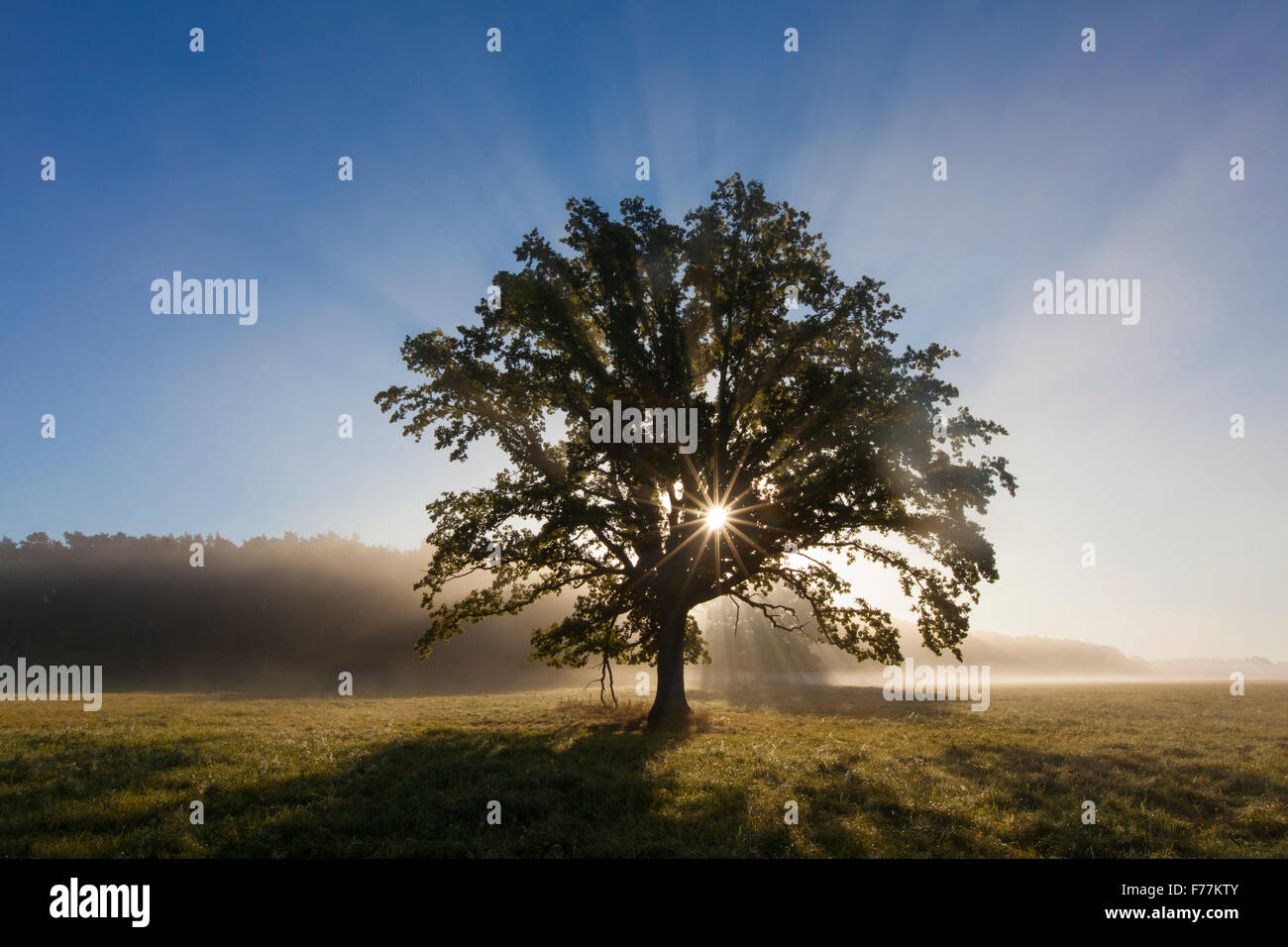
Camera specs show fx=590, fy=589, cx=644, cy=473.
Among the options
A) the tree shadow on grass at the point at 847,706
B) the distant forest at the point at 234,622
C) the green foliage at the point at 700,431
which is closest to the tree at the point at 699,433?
the green foliage at the point at 700,431

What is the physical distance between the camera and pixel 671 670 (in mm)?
23469

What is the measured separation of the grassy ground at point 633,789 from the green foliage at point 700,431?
200 inches

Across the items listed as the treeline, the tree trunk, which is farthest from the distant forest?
the tree trunk

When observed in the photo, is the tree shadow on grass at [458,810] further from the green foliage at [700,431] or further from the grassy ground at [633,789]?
the green foliage at [700,431]

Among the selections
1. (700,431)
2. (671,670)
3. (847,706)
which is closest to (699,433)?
(700,431)

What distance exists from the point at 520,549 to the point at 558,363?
6552 millimetres

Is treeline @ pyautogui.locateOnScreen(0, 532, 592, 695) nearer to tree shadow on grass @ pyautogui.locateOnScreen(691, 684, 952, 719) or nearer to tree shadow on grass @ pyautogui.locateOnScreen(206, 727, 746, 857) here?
tree shadow on grass @ pyautogui.locateOnScreen(691, 684, 952, 719)

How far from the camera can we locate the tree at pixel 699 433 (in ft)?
63.5

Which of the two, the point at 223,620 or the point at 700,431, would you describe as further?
the point at 223,620

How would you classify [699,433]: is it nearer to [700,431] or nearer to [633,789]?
[700,431]

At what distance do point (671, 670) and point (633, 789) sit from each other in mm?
12714

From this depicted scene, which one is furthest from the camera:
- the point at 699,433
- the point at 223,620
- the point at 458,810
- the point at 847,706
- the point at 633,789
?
the point at 223,620

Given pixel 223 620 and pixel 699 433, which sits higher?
pixel 699 433
